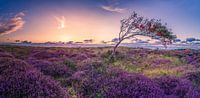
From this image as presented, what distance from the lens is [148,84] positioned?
7.89 m

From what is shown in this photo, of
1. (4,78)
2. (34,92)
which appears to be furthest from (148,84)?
(4,78)

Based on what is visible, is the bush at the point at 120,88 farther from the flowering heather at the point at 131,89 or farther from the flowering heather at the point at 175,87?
the flowering heather at the point at 175,87

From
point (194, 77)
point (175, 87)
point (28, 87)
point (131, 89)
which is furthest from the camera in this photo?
point (194, 77)

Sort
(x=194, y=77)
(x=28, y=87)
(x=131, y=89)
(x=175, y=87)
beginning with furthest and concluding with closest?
1. (x=194, y=77)
2. (x=175, y=87)
3. (x=131, y=89)
4. (x=28, y=87)

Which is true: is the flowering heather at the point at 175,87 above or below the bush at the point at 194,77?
above

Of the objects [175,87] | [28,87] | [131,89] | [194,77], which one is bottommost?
[194,77]

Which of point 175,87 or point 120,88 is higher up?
point 120,88

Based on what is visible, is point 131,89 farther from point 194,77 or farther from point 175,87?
point 194,77

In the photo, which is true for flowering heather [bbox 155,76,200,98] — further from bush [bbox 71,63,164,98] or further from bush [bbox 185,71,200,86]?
bush [bbox 185,71,200,86]

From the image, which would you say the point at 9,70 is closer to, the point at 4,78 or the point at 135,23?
the point at 4,78

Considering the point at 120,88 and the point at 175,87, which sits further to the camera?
the point at 175,87

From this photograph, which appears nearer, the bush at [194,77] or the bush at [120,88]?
the bush at [120,88]

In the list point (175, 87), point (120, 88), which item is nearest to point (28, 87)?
point (120, 88)

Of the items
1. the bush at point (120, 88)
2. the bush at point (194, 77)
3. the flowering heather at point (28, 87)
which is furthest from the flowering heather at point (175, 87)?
the flowering heather at point (28, 87)
